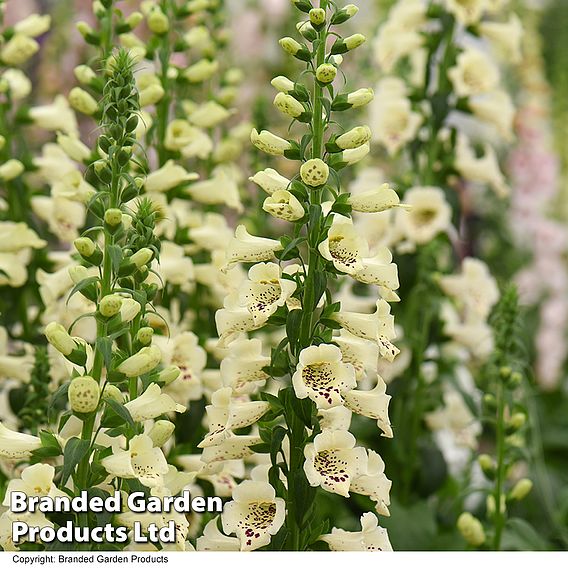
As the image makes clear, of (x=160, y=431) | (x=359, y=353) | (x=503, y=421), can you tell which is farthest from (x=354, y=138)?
(x=503, y=421)

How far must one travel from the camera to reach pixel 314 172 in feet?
2.38

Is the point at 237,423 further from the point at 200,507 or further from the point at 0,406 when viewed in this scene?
the point at 0,406

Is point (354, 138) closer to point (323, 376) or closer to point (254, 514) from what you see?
point (323, 376)

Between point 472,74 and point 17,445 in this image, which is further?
point 472,74

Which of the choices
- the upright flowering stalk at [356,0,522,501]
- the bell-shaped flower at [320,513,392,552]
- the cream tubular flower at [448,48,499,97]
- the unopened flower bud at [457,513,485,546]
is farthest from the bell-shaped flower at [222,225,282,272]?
the cream tubular flower at [448,48,499,97]

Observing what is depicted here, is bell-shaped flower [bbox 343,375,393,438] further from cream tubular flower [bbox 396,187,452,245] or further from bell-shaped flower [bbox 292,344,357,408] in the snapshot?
cream tubular flower [bbox 396,187,452,245]

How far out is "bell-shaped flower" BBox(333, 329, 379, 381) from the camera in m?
0.77

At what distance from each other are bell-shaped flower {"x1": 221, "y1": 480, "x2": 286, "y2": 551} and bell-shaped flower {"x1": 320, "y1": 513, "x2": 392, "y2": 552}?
5 cm

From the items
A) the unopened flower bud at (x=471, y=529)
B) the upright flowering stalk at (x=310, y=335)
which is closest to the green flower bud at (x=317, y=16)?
the upright flowering stalk at (x=310, y=335)

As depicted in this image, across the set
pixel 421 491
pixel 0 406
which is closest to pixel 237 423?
pixel 0 406

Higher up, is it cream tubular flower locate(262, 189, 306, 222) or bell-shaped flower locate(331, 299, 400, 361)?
cream tubular flower locate(262, 189, 306, 222)

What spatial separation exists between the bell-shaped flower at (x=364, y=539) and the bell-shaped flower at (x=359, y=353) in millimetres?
108

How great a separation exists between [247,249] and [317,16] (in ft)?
0.59

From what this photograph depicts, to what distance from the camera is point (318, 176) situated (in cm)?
73
